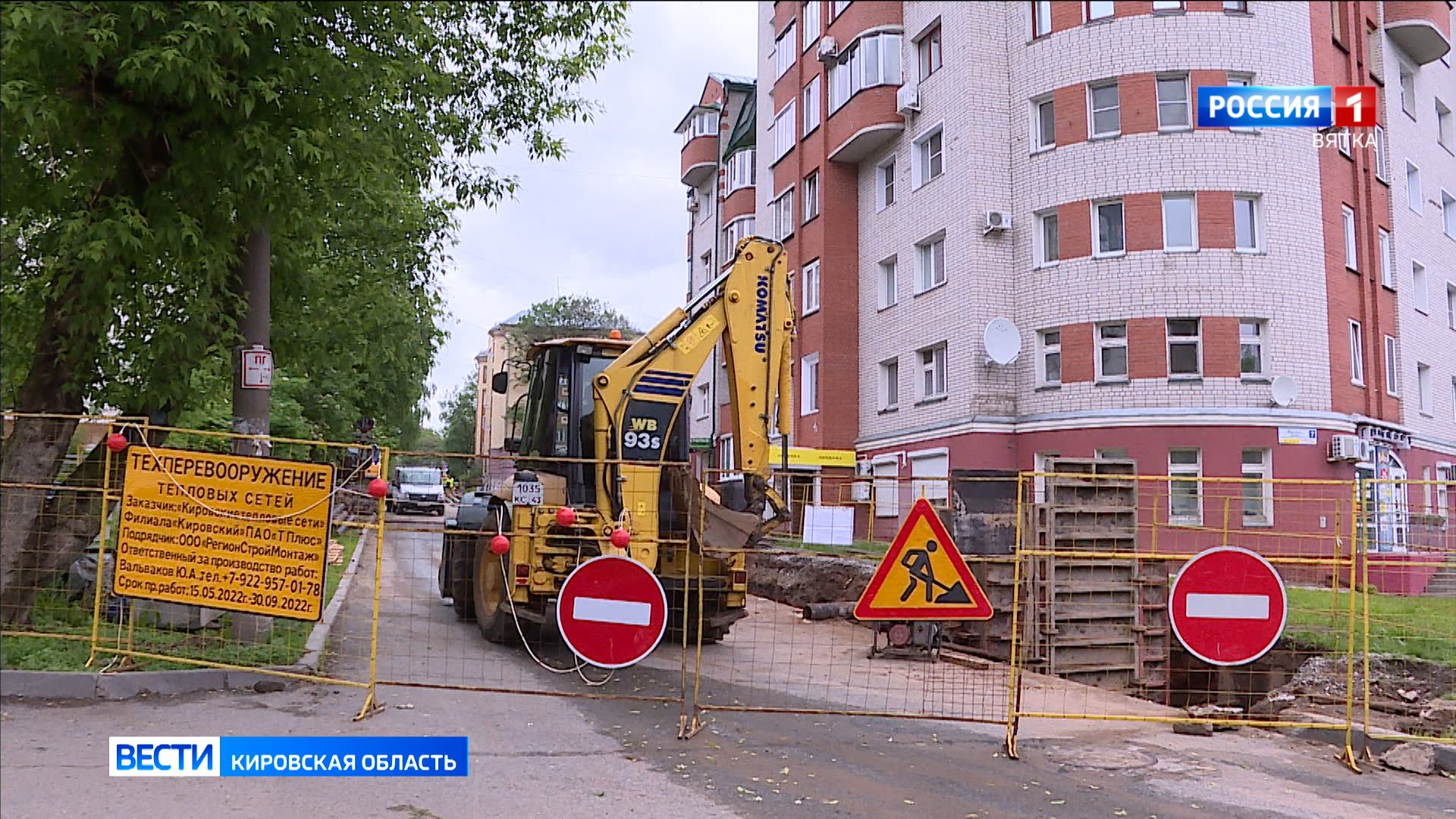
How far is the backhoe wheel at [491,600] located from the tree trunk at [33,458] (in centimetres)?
396

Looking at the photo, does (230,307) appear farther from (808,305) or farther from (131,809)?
(808,305)

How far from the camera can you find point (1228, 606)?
7539 millimetres

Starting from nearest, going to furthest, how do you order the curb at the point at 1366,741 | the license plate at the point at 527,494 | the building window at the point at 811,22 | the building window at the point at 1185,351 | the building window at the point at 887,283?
the curb at the point at 1366,741 < the license plate at the point at 527,494 < the building window at the point at 1185,351 < the building window at the point at 887,283 < the building window at the point at 811,22

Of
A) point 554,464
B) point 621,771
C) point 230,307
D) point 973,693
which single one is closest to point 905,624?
point 973,693

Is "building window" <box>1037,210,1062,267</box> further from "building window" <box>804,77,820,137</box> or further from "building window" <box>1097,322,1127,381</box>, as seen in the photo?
"building window" <box>804,77,820,137</box>

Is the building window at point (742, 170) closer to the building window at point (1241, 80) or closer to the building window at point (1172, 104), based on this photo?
the building window at point (1172, 104)

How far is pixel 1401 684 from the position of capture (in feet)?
33.3

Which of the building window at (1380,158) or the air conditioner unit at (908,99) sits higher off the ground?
the air conditioner unit at (908,99)

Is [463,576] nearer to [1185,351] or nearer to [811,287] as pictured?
[1185,351]

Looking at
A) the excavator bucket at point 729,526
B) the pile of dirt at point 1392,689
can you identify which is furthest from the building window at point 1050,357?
the excavator bucket at point 729,526

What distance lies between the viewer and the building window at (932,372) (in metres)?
25.5

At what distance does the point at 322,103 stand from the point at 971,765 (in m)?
7.17

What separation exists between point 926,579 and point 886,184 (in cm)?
2248

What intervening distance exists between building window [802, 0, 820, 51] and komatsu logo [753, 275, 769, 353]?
22.6m
